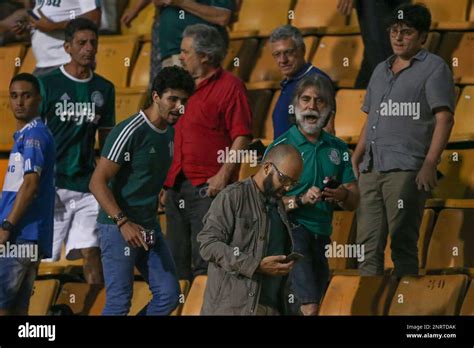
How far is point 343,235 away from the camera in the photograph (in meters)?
8.29

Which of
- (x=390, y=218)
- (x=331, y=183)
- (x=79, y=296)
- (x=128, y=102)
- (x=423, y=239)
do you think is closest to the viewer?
(x=331, y=183)

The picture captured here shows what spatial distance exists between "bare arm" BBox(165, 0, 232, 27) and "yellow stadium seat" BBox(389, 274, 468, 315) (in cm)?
187

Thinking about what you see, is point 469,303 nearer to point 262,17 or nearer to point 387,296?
point 387,296

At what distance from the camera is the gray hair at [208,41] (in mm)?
8281

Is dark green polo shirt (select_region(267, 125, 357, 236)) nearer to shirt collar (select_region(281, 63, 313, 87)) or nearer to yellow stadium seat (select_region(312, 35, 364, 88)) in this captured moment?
shirt collar (select_region(281, 63, 313, 87))

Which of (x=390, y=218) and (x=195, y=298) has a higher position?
(x=390, y=218)

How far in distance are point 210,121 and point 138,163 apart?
0.49 meters

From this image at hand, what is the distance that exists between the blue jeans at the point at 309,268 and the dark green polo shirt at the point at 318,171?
0.17 feet

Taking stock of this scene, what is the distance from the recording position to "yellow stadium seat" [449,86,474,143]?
853cm

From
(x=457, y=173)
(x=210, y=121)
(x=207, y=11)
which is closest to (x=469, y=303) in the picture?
(x=457, y=173)

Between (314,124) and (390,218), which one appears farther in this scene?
(390,218)

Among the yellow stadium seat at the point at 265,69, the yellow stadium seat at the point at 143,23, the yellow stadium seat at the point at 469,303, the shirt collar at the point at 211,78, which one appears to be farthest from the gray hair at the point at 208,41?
the yellow stadium seat at the point at 469,303

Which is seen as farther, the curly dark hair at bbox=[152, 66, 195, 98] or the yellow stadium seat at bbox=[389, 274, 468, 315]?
the curly dark hair at bbox=[152, 66, 195, 98]

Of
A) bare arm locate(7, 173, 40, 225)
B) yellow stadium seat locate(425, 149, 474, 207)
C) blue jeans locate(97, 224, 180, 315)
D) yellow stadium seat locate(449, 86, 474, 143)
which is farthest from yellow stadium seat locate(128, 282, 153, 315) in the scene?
yellow stadium seat locate(449, 86, 474, 143)
